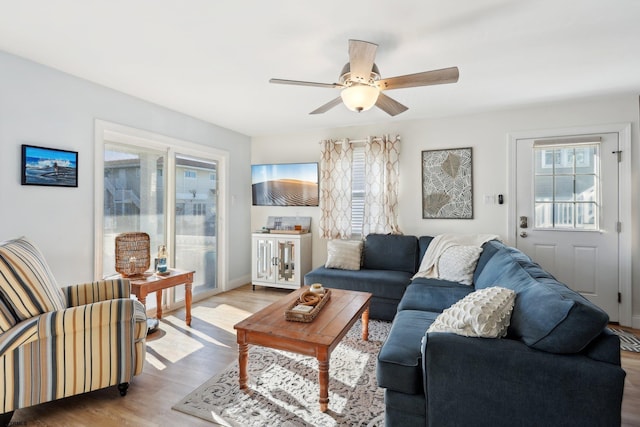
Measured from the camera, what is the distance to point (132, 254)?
2961 millimetres

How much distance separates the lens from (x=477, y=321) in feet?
4.69

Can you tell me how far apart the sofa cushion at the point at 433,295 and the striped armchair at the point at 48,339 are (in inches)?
→ 80.2

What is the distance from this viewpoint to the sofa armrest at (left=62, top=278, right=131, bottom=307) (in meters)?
2.27

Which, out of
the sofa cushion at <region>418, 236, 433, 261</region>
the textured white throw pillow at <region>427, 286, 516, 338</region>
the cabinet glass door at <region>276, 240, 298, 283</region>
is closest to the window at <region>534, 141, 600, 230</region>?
the sofa cushion at <region>418, 236, 433, 261</region>

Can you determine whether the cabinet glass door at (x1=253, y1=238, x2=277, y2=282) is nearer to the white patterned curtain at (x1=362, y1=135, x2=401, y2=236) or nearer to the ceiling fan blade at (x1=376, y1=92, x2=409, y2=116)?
the white patterned curtain at (x1=362, y1=135, x2=401, y2=236)

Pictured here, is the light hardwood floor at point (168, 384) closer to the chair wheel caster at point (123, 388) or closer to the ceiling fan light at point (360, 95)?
the chair wheel caster at point (123, 388)

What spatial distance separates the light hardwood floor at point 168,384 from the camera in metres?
1.81

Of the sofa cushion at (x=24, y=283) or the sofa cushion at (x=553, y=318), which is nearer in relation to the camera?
the sofa cushion at (x=553, y=318)

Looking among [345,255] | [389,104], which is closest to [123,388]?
[345,255]

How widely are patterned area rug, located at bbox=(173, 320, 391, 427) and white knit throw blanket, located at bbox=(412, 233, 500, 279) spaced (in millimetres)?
1213

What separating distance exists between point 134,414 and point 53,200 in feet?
6.03

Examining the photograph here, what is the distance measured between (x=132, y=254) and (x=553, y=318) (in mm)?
3229

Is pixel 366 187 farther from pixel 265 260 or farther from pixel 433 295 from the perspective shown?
pixel 433 295

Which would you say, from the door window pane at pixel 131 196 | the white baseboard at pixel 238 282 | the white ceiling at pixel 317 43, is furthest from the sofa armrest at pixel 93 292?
the white baseboard at pixel 238 282
